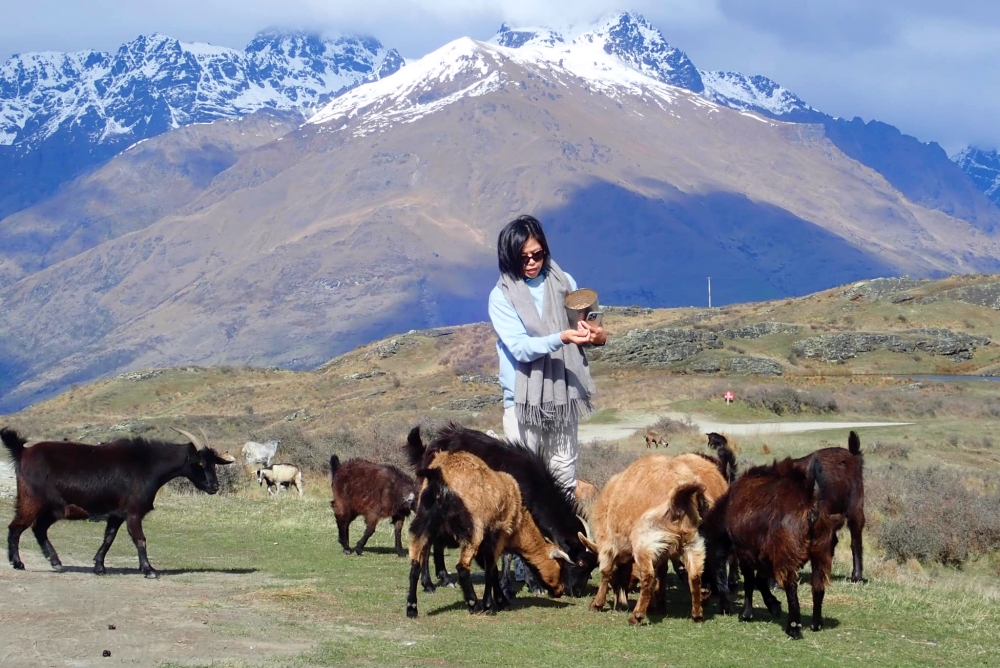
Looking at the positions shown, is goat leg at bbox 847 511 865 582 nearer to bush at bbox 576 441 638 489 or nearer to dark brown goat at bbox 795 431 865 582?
dark brown goat at bbox 795 431 865 582

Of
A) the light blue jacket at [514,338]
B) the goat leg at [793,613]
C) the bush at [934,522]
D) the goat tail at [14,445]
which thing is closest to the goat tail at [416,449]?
the light blue jacket at [514,338]

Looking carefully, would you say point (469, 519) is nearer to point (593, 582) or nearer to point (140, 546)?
point (593, 582)

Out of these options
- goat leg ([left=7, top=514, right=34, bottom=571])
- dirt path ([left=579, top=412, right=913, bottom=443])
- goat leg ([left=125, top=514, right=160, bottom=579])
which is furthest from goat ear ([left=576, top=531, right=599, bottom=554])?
dirt path ([left=579, top=412, right=913, bottom=443])

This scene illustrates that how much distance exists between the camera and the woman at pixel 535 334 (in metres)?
10.8

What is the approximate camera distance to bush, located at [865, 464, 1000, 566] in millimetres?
17281

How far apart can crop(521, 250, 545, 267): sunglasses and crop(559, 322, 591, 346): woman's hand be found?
0.98 meters

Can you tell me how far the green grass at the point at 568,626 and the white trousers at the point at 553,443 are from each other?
117cm

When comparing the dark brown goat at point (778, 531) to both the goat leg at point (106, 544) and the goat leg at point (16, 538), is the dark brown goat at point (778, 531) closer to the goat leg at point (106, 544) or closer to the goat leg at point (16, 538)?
the goat leg at point (106, 544)

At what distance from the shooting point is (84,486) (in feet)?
41.5

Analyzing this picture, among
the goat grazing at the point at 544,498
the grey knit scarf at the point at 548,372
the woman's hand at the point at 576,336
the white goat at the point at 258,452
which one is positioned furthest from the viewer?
the white goat at the point at 258,452

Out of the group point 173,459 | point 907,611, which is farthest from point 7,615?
point 907,611

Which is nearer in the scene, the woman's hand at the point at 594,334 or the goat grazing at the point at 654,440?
the woman's hand at the point at 594,334

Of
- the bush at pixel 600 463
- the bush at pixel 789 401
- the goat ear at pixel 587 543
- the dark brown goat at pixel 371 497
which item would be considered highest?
the bush at pixel 789 401

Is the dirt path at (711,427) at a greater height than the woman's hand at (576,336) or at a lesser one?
greater
